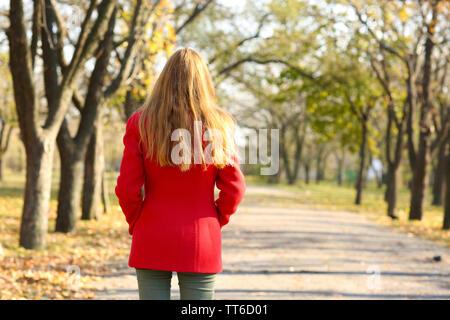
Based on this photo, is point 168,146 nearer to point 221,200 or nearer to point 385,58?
point 221,200

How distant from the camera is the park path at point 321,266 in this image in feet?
22.1

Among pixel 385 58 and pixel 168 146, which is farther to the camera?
pixel 385 58

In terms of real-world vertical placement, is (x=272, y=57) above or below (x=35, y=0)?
above

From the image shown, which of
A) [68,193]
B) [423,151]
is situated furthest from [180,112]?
[423,151]

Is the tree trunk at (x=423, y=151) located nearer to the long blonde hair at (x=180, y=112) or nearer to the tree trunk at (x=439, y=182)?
the tree trunk at (x=439, y=182)

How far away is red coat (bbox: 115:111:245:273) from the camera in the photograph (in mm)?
2975

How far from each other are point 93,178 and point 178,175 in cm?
1146

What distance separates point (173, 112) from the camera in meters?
3.01

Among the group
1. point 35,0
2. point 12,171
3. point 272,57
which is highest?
point 272,57

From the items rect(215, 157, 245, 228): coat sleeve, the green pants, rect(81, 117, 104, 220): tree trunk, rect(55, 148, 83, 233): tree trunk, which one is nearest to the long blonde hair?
rect(215, 157, 245, 228): coat sleeve

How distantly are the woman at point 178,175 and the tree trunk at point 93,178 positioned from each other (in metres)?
11.1
